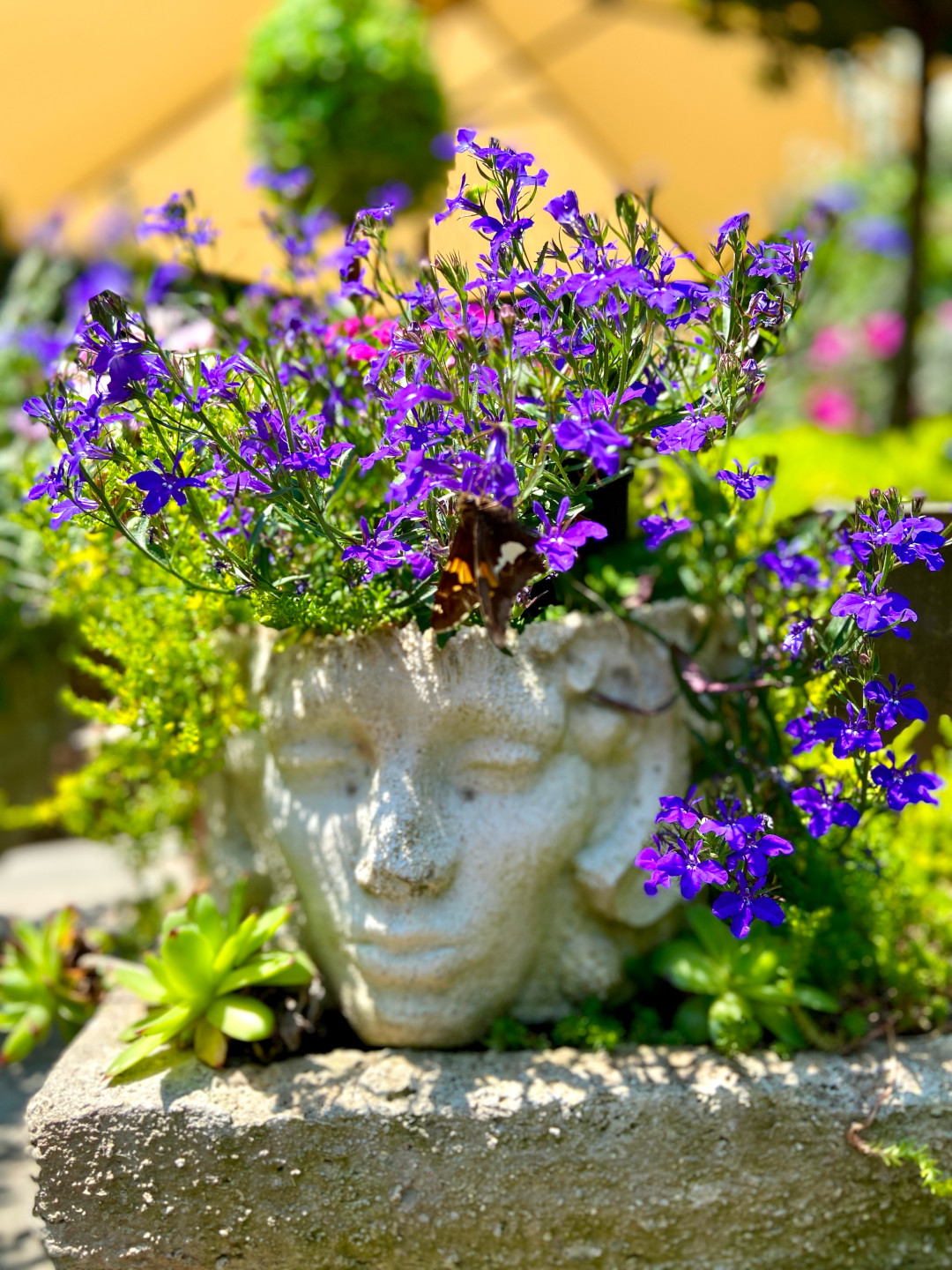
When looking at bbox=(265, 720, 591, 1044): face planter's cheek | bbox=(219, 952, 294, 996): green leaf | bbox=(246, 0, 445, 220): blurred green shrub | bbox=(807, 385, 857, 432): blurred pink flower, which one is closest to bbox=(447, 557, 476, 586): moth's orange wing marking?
bbox=(265, 720, 591, 1044): face planter's cheek

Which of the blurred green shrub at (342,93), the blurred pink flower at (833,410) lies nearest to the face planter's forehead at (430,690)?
the blurred green shrub at (342,93)

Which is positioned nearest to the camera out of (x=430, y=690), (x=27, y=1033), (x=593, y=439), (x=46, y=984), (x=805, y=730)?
(x=593, y=439)

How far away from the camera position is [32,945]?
2.09 m

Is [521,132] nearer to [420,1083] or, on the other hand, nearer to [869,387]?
[869,387]

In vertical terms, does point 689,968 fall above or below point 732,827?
below

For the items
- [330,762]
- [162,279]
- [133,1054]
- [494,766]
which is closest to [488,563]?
[494,766]

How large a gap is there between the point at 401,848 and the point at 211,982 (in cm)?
38

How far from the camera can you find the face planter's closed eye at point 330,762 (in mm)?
1681

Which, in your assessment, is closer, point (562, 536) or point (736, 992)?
point (562, 536)

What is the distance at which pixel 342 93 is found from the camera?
3504 millimetres

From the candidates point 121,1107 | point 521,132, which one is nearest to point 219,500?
point 121,1107

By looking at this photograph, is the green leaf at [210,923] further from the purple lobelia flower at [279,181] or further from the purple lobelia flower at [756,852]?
the purple lobelia flower at [279,181]

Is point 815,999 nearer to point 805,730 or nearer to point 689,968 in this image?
point 689,968

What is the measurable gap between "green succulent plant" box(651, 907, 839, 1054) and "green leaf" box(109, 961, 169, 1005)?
2.62ft
